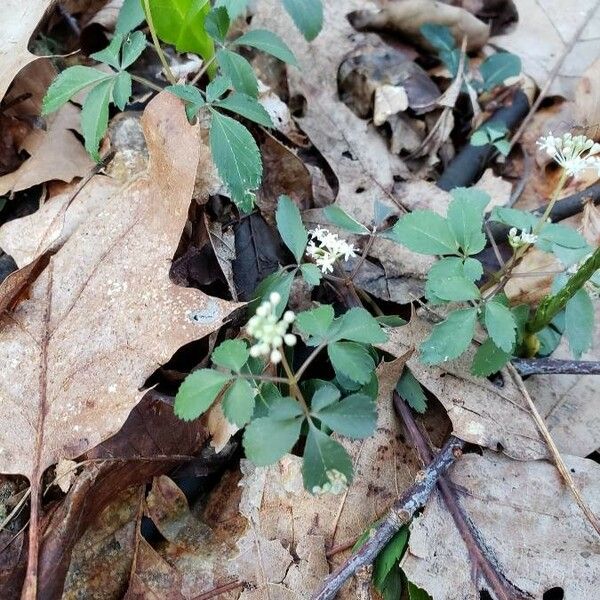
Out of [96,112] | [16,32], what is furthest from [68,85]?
[16,32]

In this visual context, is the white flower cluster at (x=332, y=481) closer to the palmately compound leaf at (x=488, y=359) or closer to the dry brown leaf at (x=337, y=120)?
the palmately compound leaf at (x=488, y=359)

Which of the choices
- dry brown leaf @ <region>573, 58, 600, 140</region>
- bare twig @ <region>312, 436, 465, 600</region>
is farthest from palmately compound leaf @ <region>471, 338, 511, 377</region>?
dry brown leaf @ <region>573, 58, 600, 140</region>

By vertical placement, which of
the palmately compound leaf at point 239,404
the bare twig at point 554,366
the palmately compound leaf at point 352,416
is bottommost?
the bare twig at point 554,366

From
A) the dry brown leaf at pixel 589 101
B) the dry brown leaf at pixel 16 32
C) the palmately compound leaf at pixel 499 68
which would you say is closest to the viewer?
the dry brown leaf at pixel 16 32

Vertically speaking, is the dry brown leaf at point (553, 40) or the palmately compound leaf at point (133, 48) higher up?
the palmately compound leaf at point (133, 48)

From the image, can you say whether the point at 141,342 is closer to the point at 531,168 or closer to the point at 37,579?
the point at 37,579

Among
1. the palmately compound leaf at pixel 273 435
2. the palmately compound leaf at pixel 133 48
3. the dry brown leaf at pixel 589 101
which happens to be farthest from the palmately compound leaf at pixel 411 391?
the dry brown leaf at pixel 589 101
